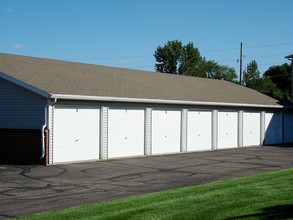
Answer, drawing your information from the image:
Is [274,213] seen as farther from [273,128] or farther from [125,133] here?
[273,128]

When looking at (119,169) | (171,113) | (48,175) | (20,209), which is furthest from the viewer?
(171,113)

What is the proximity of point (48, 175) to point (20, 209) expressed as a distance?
18.7 ft

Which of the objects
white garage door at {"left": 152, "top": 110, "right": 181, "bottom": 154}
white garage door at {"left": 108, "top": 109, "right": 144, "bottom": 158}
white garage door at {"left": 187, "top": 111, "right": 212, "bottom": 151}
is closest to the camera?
white garage door at {"left": 108, "top": 109, "right": 144, "bottom": 158}

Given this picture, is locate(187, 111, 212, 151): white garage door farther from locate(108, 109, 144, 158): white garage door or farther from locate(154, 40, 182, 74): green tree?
locate(154, 40, 182, 74): green tree

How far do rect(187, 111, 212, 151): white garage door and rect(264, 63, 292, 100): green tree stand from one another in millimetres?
53917

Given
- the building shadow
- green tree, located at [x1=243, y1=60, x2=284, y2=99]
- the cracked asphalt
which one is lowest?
the cracked asphalt

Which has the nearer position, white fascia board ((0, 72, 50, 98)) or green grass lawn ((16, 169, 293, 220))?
green grass lawn ((16, 169, 293, 220))

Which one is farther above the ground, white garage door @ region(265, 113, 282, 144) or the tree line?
the tree line

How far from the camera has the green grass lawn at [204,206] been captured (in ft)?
25.6

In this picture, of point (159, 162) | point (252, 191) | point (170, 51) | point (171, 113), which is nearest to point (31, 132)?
point (159, 162)

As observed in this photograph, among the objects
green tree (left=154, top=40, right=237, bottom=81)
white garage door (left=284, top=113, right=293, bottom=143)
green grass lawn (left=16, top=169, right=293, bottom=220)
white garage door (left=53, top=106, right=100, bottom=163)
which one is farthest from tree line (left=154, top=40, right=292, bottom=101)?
green grass lawn (left=16, top=169, right=293, bottom=220)

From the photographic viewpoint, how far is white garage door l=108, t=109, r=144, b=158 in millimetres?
21312

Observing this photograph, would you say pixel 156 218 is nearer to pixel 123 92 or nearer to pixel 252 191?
pixel 252 191

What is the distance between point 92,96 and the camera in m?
20.0
